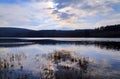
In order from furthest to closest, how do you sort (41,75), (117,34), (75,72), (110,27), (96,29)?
(96,29) < (110,27) < (117,34) < (75,72) < (41,75)

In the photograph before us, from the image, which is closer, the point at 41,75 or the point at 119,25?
the point at 41,75

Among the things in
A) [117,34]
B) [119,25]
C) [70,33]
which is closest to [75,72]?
[117,34]

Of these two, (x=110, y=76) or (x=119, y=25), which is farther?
(x=119, y=25)

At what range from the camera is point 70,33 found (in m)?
196

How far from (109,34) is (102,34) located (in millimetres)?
6375

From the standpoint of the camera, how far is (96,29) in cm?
17738

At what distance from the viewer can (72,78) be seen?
14938mm

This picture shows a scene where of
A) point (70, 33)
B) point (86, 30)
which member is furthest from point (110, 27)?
point (70, 33)

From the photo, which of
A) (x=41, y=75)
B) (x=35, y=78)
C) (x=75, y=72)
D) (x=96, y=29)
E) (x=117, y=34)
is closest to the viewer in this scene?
(x=35, y=78)

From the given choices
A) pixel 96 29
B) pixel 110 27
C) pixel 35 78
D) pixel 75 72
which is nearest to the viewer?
pixel 35 78

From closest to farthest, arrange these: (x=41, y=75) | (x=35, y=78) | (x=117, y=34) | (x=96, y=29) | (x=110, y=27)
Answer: (x=35, y=78) → (x=41, y=75) → (x=117, y=34) → (x=110, y=27) → (x=96, y=29)

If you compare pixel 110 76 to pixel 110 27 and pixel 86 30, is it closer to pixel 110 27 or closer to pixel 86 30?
pixel 110 27

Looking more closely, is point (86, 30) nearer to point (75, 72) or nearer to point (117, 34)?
point (117, 34)

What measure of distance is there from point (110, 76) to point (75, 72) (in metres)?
2.64
